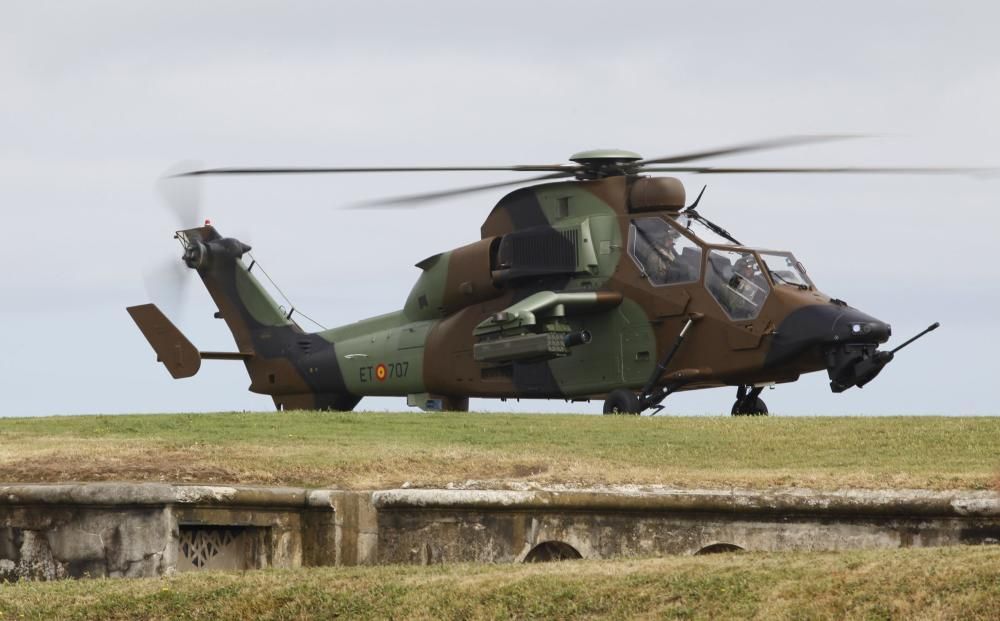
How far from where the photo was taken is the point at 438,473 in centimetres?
1644

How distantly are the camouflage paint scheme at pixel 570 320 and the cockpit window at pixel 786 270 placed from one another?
0.24 metres

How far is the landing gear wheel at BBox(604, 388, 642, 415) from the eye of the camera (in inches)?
874

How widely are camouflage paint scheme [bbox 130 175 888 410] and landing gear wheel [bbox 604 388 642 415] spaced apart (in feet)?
0.86

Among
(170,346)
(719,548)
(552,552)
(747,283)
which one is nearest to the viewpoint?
(719,548)

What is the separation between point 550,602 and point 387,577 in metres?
1.69

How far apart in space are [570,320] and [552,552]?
8195 millimetres

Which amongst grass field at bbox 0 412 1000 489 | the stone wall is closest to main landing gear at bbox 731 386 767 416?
grass field at bbox 0 412 1000 489

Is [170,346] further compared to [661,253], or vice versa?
[170,346]

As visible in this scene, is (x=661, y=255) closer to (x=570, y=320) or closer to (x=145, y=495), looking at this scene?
(x=570, y=320)

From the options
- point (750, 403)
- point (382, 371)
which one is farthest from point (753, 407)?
point (382, 371)

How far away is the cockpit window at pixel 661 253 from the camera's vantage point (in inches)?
877

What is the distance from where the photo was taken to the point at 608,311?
2297 centimetres

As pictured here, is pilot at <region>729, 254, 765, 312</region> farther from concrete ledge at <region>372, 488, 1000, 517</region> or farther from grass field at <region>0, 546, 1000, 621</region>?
grass field at <region>0, 546, 1000, 621</region>

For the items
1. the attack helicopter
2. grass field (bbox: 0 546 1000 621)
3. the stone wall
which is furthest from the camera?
the attack helicopter
